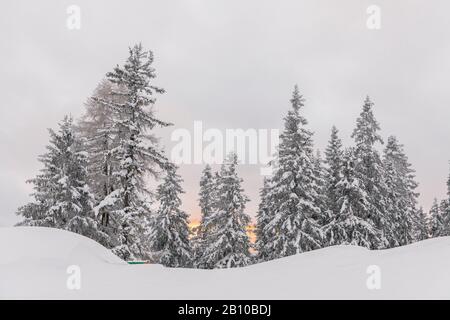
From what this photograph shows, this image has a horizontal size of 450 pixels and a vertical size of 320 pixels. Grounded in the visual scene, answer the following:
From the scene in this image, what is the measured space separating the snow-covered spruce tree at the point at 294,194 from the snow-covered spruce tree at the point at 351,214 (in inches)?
63.9

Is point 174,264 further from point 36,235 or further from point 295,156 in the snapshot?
point 36,235

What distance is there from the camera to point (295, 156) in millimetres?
25406

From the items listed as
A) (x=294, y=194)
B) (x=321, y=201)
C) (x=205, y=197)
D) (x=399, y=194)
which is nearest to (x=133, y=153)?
(x=294, y=194)

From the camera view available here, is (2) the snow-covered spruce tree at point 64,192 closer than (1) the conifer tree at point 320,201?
Yes

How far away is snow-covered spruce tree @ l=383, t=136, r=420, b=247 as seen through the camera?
99.7 ft

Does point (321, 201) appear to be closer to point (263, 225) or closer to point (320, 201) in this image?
point (320, 201)

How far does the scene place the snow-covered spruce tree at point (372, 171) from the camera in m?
27.4

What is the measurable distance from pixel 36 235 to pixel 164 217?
2442 cm

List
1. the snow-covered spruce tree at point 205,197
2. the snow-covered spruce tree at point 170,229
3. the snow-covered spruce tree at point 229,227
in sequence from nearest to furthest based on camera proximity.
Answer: the snow-covered spruce tree at point 229,227
the snow-covered spruce tree at point 170,229
the snow-covered spruce tree at point 205,197

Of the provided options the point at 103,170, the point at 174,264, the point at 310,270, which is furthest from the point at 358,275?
the point at 174,264

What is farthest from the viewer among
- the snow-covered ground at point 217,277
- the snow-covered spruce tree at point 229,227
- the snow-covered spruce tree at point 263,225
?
the snow-covered spruce tree at point 229,227

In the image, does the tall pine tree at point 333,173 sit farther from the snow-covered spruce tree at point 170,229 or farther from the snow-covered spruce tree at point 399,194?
the snow-covered spruce tree at point 170,229

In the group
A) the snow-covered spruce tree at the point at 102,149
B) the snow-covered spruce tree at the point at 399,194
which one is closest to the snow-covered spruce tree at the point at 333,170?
the snow-covered spruce tree at the point at 399,194

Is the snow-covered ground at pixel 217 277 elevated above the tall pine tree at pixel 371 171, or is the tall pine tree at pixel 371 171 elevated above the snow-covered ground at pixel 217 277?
the tall pine tree at pixel 371 171
